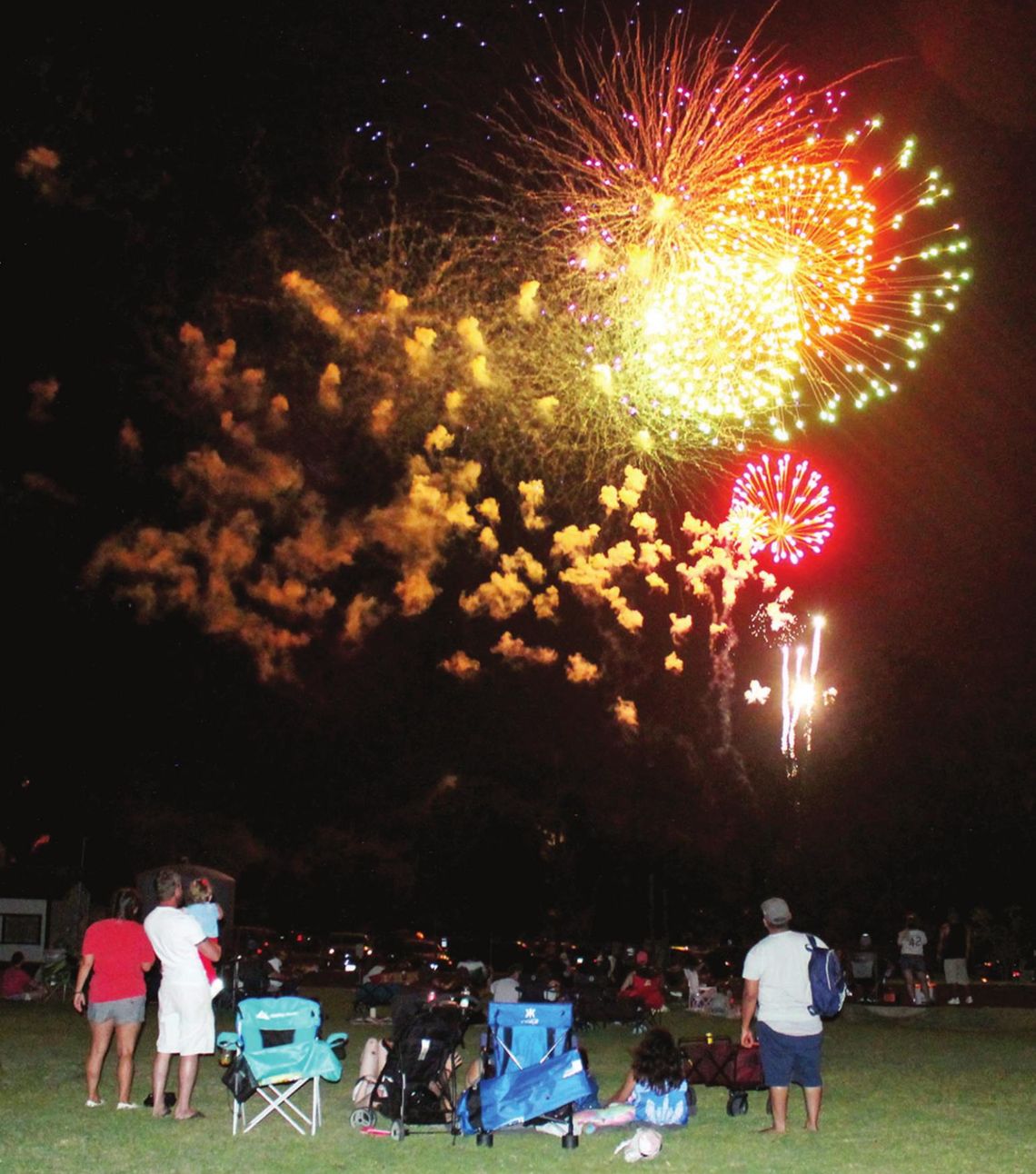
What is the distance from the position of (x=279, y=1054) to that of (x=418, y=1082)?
3.12 feet

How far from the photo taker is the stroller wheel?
35.7 feet

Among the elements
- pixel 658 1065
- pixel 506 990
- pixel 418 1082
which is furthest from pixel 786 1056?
pixel 506 990

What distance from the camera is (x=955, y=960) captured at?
24.5 metres

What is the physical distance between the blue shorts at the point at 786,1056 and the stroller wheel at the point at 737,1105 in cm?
139

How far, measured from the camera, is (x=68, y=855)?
5050 centimetres

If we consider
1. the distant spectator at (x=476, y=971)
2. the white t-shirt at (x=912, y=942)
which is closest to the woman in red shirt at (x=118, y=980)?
the distant spectator at (x=476, y=971)

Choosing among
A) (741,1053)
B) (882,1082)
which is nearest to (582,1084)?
(741,1053)

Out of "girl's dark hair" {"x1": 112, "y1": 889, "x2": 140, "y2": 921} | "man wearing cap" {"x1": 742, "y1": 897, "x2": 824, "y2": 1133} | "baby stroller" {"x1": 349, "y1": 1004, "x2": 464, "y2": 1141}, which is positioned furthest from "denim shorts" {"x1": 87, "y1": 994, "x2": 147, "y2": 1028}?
"man wearing cap" {"x1": 742, "y1": 897, "x2": 824, "y2": 1133}

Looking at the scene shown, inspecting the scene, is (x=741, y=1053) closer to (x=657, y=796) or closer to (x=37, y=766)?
(x=37, y=766)

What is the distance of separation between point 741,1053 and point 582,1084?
2.22m

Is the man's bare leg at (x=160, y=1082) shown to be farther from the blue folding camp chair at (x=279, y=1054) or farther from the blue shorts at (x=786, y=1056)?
the blue shorts at (x=786, y=1056)

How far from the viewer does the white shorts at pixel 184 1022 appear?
31.9ft

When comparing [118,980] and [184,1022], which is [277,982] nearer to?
[118,980]

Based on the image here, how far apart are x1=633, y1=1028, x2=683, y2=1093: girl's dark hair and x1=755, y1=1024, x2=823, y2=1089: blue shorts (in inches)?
28.2
